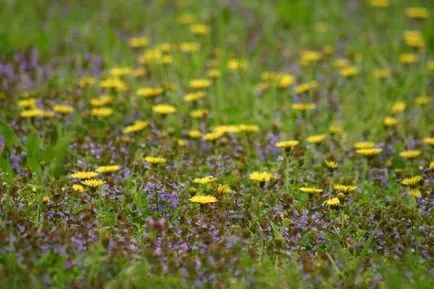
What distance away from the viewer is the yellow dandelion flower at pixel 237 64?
511 cm

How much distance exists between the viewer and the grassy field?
9.19 ft

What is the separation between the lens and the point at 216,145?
401 cm

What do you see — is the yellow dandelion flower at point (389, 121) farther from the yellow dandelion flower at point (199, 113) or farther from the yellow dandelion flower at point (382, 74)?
the yellow dandelion flower at point (199, 113)

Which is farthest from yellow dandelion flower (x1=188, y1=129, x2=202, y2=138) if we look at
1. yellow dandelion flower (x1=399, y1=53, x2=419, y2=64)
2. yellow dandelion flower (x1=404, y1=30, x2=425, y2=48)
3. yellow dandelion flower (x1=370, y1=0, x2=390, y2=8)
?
yellow dandelion flower (x1=370, y1=0, x2=390, y2=8)

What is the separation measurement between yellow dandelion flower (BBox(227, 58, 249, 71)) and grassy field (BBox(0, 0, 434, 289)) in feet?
0.12

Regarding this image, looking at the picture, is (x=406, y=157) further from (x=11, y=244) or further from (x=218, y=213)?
(x=11, y=244)

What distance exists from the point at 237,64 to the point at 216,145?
124 cm

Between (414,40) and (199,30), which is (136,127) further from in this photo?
(414,40)

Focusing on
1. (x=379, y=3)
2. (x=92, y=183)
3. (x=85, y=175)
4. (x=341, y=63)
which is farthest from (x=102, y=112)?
(x=379, y=3)

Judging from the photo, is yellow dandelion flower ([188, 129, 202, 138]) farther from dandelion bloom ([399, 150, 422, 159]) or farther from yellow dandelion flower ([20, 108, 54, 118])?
dandelion bloom ([399, 150, 422, 159])

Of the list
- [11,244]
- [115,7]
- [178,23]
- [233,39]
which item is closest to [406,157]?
[11,244]

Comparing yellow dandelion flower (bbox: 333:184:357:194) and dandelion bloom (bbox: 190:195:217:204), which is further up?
dandelion bloom (bbox: 190:195:217:204)

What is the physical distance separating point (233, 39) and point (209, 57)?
1.22 feet

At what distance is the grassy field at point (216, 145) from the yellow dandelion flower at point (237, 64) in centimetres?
4
